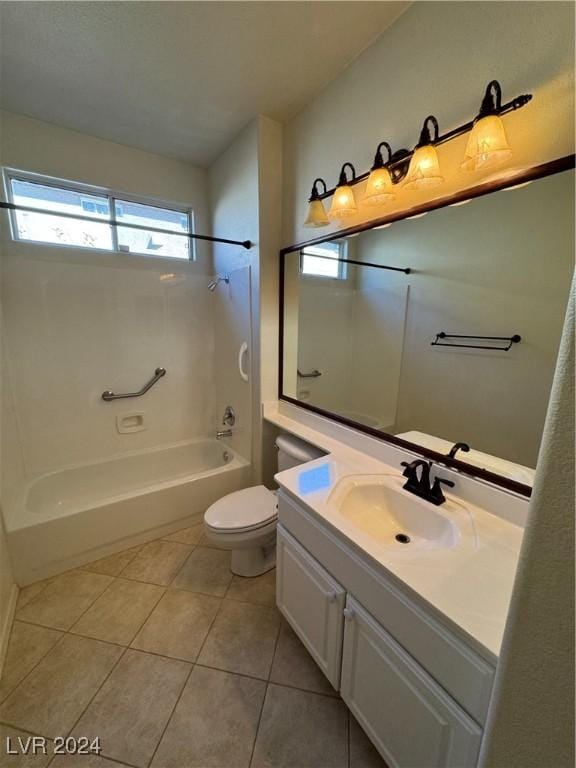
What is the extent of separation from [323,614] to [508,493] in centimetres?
80

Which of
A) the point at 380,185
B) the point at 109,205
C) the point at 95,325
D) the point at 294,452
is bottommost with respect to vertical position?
the point at 294,452

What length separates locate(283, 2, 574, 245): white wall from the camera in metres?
0.90

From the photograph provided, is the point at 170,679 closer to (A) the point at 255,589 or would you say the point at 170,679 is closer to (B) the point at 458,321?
(A) the point at 255,589

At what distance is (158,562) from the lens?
6.37 ft

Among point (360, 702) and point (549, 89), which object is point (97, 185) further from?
point (360, 702)

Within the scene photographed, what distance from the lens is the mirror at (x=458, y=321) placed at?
0.99 m

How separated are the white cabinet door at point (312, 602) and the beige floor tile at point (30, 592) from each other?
4.61ft

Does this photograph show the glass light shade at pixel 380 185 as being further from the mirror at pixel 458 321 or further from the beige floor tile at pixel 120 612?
the beige floor tile at pixel 120 612

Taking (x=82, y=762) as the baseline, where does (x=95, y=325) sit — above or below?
above

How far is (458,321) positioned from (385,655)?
3.82 feet

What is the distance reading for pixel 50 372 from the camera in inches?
86.2

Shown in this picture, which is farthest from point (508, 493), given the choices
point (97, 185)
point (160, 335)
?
point (97, 185)

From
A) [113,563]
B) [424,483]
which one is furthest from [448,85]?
[113,563]

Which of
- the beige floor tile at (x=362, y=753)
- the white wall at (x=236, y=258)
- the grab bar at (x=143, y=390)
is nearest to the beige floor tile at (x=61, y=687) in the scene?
the beige floor tile at (x=362, y=753)
